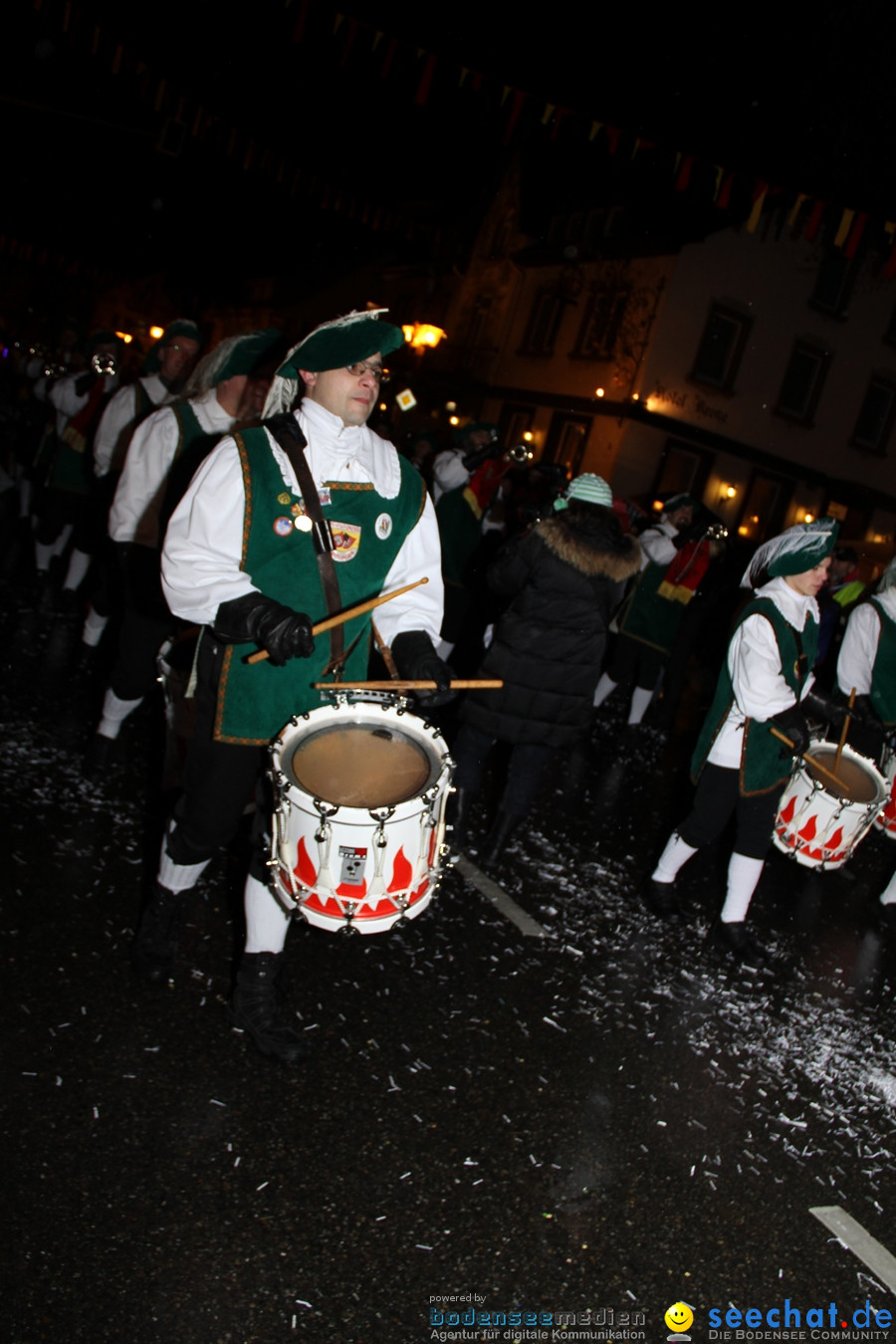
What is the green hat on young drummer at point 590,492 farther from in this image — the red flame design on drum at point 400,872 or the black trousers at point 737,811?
the red flame design on drum at point 400,872

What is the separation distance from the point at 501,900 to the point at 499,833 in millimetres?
522

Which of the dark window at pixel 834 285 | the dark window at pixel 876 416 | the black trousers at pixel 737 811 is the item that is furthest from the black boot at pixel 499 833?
the dark window at pixel 876 416

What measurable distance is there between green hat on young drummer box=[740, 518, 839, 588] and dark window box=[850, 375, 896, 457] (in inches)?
856

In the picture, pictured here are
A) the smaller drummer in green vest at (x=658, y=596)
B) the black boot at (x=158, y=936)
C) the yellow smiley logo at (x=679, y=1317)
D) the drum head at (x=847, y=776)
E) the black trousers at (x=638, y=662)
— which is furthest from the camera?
the black trousers at (x=638, y=662)

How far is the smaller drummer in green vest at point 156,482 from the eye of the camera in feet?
14.0

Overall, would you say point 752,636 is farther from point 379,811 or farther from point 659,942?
point 379,811

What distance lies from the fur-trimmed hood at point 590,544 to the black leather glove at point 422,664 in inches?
71.1

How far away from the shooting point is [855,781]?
441 cm

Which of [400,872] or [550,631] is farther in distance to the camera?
[550,631]

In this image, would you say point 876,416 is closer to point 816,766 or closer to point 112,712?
point 816,766

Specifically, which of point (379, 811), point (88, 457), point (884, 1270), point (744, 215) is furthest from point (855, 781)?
point (744, 215)

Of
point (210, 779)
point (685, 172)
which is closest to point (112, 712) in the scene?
point (210, 779)

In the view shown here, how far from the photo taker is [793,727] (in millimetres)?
4016

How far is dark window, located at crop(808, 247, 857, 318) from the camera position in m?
21.7
